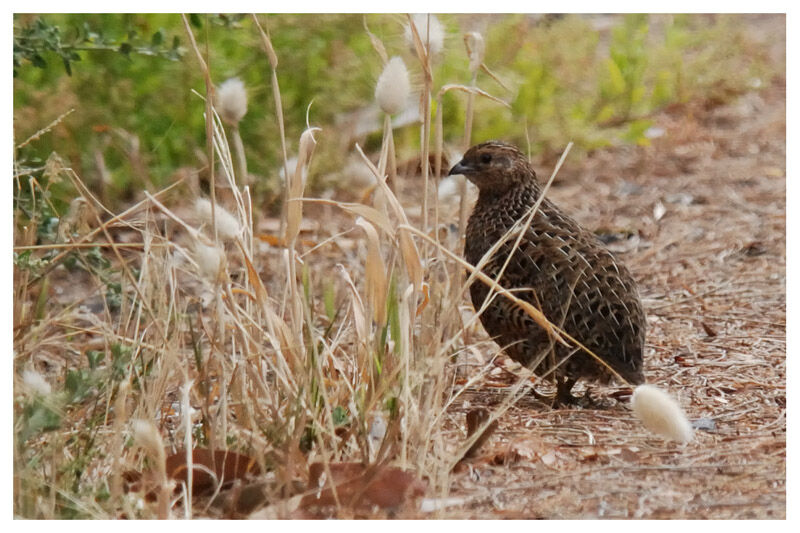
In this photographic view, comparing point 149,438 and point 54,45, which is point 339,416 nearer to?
Result: point 149,438

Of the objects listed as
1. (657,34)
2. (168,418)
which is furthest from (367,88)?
(168,418)

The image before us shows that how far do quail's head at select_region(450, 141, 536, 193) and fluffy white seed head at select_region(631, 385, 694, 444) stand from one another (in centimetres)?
129

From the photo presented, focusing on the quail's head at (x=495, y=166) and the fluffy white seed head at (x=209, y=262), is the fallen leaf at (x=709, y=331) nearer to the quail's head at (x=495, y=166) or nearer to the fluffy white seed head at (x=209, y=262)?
the quail's head at (x=495, y=166)

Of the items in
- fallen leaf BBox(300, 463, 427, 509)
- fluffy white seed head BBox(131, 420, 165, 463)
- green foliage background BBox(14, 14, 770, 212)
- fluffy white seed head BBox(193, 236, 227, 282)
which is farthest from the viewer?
green foliage background BBox(14, 14, 770, 212)

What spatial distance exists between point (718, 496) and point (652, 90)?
15.5 ft

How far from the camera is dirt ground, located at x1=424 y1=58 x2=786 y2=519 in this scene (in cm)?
273

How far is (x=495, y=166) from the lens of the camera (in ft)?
12.6

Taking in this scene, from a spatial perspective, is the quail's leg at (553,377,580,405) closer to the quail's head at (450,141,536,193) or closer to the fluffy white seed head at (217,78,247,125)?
the quail's head at (450,141,536,193)

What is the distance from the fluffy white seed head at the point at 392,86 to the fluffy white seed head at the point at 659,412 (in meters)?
0.98

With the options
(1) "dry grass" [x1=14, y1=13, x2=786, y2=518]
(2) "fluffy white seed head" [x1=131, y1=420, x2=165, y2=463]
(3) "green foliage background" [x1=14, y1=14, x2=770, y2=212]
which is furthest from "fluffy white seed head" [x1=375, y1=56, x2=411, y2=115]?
(3) "green foliage background" [x1=14, y1=14, x2=770, y2=212]

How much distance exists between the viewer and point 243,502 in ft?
8.61

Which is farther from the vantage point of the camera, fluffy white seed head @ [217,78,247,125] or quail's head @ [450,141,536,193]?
quail's head @ [450,141,536,193]

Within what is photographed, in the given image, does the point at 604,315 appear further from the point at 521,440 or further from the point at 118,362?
the point at 118,362

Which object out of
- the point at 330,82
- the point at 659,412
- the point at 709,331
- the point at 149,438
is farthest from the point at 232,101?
the point at 330,82
